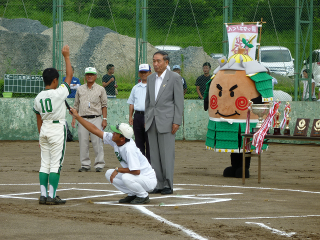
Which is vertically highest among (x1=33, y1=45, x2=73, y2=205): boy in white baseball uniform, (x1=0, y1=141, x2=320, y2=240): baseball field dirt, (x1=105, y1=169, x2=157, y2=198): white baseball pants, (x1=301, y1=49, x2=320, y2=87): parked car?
(x1=301, y1=49, x2=320, y2=87): parked car

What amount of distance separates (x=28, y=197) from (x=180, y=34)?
Result: 33.6 feet

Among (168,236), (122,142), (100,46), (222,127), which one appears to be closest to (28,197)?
(122,142)

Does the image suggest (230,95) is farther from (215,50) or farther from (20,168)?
(215,50)

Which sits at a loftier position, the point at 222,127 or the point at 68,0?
the point at 68,0

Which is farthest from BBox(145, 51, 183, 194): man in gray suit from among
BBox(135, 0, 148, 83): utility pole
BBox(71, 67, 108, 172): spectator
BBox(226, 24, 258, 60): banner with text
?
BBox(135, 0, 148, 83): utility pole

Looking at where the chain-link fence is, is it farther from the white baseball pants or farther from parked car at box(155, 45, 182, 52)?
the white baseball pants

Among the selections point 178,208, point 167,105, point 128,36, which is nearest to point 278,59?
point 128,36

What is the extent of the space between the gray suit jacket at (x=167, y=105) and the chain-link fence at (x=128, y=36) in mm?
8473

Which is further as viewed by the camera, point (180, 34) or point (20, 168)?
point (180, 34)

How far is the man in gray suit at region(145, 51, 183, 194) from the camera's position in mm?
8375

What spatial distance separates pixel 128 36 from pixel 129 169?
33.7 ft

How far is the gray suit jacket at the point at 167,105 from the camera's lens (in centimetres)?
839

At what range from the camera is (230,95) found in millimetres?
9992

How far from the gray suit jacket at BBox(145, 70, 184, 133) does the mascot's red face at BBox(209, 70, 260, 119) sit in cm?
170
